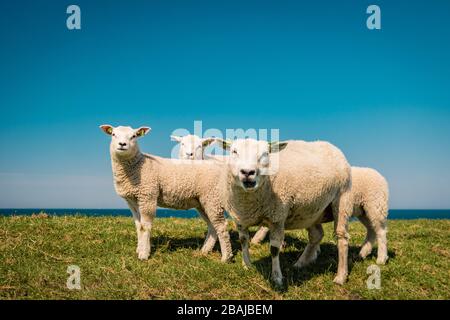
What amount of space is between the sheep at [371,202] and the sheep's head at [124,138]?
15.5 ft

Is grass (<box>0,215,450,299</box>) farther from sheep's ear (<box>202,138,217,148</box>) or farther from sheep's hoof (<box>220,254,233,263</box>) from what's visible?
sheep's ear (<box>202,138,217,148</box>)

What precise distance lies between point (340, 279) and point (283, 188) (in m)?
1.93

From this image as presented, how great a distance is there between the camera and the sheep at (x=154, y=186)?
8242 mm

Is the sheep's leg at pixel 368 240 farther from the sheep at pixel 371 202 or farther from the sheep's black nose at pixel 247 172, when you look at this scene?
the sheep's black nose at pixel 247 172

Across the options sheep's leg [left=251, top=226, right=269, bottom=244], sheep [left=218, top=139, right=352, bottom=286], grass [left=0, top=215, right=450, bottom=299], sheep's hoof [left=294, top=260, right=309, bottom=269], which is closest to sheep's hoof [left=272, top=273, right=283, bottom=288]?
sheep [left=218, top=139, right=352, bottom=286]

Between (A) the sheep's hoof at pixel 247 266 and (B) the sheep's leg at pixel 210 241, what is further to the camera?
(B) the sheep's leg at pixel 210 241

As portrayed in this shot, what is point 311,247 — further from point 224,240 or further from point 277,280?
point 224,240

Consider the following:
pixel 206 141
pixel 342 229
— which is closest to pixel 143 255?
pixel 342 229

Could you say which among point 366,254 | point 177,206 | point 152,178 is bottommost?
point 366,254

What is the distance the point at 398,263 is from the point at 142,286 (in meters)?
5.03

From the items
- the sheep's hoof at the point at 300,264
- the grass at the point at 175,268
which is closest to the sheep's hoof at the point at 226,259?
the grass at the point at 175,268
